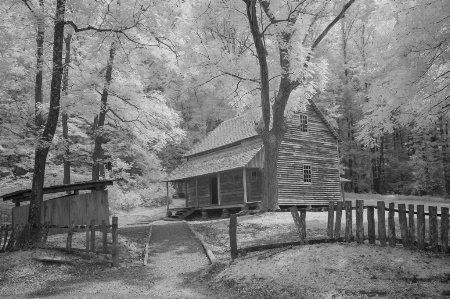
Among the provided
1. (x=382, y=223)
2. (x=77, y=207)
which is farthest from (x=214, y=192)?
(x=382, y=223)

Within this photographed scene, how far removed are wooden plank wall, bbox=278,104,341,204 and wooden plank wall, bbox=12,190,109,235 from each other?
13.2 metres

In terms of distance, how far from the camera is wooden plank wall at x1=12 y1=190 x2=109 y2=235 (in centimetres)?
1593

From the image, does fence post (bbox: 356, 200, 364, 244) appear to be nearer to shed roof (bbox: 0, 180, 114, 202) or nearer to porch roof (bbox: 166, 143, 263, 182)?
shed roof (bbox: 0, 180, 114, 202)

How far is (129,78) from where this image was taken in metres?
21.3

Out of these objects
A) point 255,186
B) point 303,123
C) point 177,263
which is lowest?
point 177,263

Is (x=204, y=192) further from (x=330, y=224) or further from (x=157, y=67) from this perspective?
(x=330, y=224)

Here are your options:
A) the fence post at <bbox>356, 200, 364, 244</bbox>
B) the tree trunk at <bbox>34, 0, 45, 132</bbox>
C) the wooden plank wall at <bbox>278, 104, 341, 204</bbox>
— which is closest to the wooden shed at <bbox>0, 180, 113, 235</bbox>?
the tree trunk at <bbox>34, 0, 45, 132</bbox>

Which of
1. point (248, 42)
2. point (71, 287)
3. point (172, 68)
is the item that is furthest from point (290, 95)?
point (71, 287)

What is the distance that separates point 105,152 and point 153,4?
1396cm

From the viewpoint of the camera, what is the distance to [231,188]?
1071 inches

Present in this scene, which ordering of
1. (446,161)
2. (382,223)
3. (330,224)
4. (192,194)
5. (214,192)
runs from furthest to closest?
(446,161) < (192,194) < (214,192) < (330,224) < (382,223)

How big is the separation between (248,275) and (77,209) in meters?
Result: 9.89

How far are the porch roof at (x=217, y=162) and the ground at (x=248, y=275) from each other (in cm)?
1285

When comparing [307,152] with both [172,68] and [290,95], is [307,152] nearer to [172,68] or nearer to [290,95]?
[290,95]
